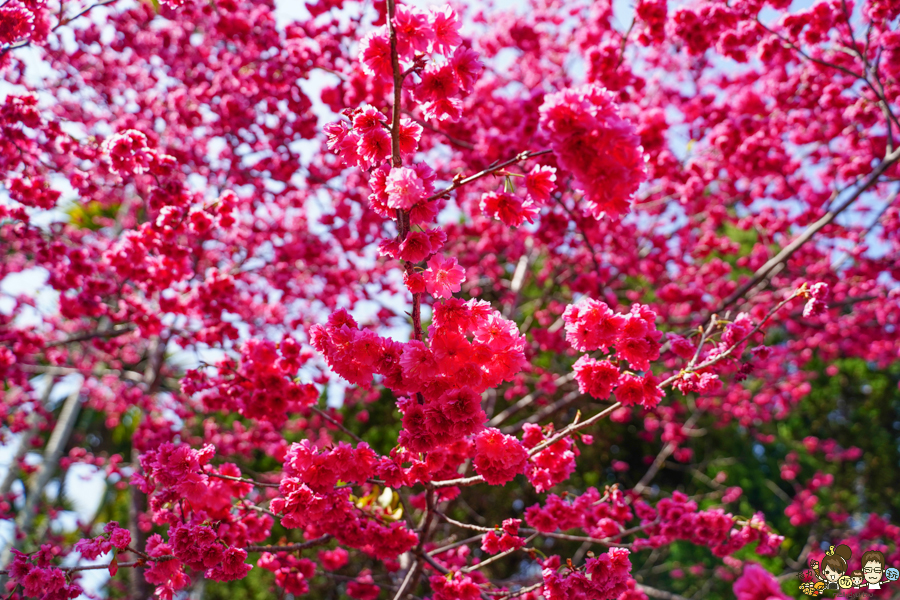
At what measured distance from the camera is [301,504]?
2.58m

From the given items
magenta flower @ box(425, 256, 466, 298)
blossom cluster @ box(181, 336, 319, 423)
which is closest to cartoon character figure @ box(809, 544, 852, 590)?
magenta flower @ box(425, 256, 466, 298)

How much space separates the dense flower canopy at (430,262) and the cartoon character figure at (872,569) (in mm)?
673

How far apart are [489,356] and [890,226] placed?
22.2 ft

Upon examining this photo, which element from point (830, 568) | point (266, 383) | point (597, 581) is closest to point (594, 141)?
point (597, 581)

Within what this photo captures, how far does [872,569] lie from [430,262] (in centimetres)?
444

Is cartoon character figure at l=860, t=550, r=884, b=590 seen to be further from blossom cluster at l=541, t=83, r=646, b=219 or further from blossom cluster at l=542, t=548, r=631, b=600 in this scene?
blossom cluster at l=541, t=83, r=646, b=219

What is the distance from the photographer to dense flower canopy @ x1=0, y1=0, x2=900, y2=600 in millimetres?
2283

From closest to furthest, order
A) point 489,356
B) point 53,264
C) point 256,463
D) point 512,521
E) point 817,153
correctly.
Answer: point 489,356, point 512,521, point 53,264, point 817,153, point 256,463

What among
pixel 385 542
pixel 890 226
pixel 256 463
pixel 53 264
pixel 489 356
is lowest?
pixel 385 542

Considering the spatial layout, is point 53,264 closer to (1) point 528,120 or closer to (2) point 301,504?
(2) point 301,504

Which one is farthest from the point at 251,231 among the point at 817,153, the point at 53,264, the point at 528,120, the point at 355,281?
the point at 817,153

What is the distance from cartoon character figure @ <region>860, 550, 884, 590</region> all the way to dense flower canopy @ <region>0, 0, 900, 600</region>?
2.21ft

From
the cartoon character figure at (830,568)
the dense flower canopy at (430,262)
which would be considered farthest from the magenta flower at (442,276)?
the cartoon character figure at (830,568)

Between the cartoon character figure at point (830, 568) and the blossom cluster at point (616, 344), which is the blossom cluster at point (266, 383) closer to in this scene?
the blossom cluster at point (616, 344)
